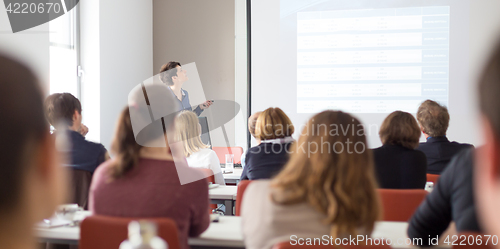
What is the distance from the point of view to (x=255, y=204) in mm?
1326

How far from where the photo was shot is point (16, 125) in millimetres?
582

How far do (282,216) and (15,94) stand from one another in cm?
89

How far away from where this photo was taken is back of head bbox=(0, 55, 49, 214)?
58 cm

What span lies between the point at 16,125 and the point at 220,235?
4.11 ft

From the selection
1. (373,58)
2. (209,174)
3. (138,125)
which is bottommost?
(209,174)

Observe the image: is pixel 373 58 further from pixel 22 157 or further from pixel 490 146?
pixel 22 157

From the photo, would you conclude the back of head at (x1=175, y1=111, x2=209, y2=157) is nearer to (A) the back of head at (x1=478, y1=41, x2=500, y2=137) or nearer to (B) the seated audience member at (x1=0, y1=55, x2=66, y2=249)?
(B) the seated audience member at (x1=0, y1=55, x2=66, y2=249)

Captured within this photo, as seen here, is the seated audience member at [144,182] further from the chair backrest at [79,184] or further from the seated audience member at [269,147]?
the seated audience member at [269,147]

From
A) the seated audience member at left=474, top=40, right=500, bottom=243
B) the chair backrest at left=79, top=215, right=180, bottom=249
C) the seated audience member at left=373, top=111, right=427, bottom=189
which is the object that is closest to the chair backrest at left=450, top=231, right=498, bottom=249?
the seated audience member at left=474, top=40, right=500, bottom=243

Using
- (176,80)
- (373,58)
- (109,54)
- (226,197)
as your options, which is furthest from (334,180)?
(109,54)

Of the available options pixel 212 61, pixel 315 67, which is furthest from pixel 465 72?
pixel 212 61

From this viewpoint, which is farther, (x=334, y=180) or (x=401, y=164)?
(x=401, y=164)

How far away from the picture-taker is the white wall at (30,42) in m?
3.50

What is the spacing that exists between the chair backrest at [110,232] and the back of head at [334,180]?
14.5 inches
